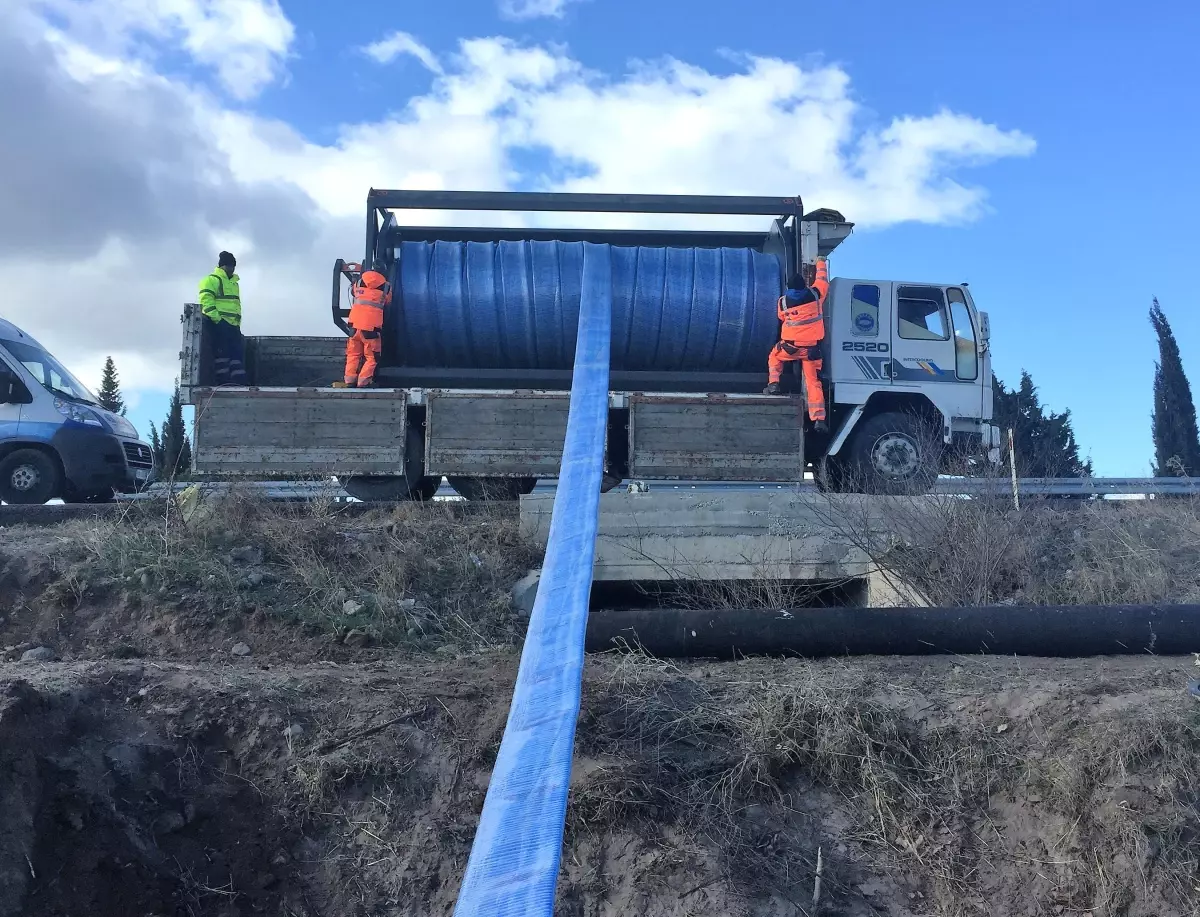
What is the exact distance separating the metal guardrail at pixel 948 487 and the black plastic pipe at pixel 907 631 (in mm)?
2169

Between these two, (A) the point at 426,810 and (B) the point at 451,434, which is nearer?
(A) the point at 426,810

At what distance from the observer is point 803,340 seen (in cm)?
1043

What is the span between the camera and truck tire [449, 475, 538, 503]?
395 inches

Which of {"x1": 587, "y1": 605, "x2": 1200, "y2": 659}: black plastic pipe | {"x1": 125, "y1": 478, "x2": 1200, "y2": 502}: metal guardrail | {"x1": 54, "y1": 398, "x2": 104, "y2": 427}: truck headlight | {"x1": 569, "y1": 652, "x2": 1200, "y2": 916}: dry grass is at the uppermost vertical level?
{"x1": 54, "y1": 398, "x2": 104, "y2": 427}: truck headlight

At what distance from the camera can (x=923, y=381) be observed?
1095 centimetres

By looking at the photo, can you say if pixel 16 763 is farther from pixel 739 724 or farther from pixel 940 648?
pixel 940 648

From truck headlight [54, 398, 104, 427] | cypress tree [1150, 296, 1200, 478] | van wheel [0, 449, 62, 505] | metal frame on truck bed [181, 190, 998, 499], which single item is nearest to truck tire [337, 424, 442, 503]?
metal frame on truck bed [181, 190, 998, 499]

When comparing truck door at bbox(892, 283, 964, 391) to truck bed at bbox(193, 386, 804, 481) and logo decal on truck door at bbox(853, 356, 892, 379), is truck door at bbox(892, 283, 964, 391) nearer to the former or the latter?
logo decal on truck door at bbox(853, 356, 892, 379)

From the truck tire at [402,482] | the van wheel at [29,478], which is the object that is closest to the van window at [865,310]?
the truck tire at [402,482]

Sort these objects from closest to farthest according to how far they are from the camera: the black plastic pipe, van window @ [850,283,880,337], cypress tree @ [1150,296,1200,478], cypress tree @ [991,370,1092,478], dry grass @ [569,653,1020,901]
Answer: dry grass @ [569,653,1020,901] → the black plastic pipe → van window @ [850,283,880,337] → cypress tree @ [991,370,1092,478] → cypress tree @ [1150,296,1200,478]

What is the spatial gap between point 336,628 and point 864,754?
3621 mm

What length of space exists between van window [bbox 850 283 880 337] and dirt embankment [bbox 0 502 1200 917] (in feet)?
19.0

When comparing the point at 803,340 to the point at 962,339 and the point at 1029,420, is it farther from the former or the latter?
the point at 1029,420

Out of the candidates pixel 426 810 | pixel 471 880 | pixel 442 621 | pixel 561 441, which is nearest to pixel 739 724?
pixel 426 810
